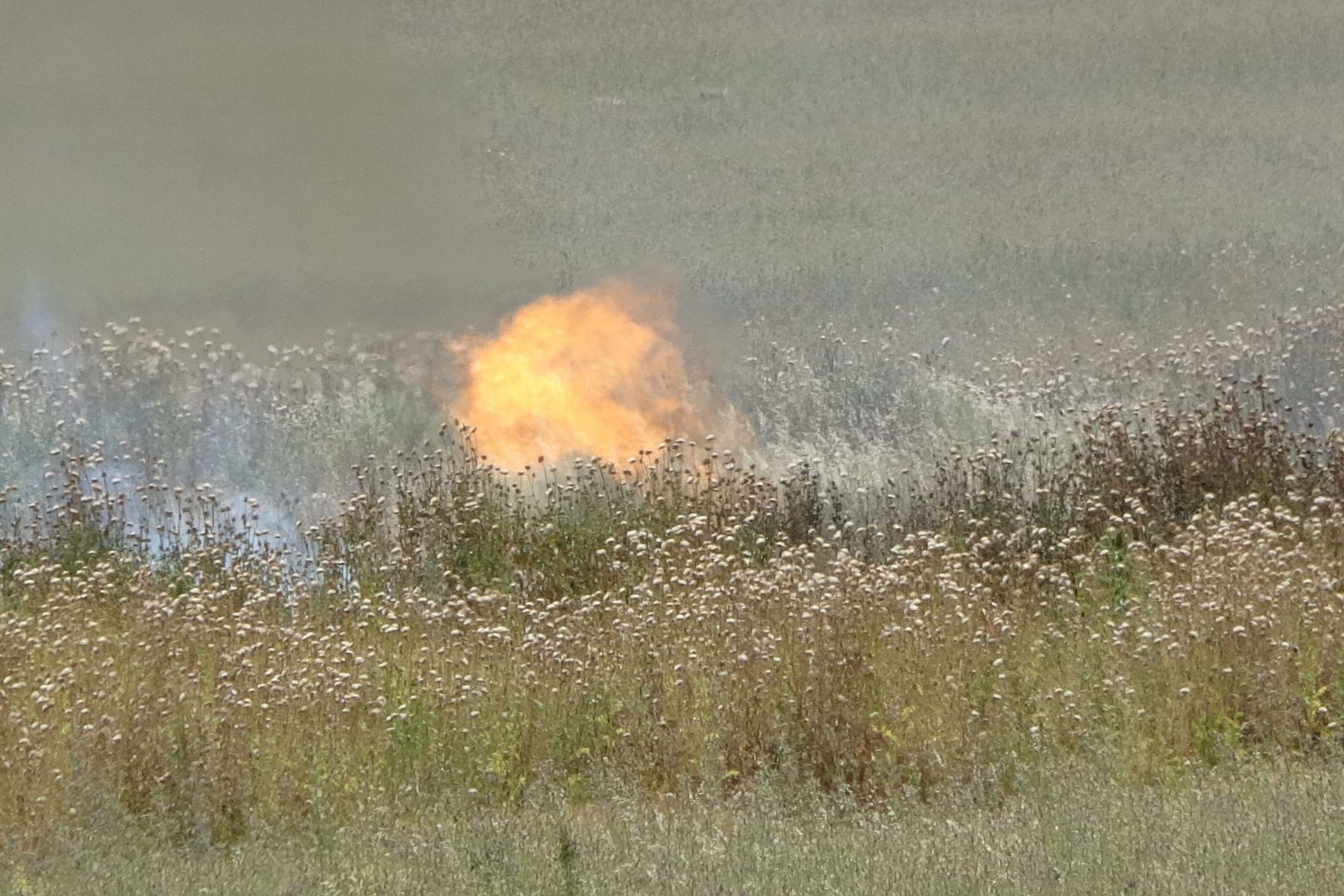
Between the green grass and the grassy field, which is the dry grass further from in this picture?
the green grass

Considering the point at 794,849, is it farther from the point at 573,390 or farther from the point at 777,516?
the point at 573,390

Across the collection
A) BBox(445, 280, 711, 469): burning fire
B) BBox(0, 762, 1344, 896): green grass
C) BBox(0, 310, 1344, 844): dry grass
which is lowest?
BBox(0, 762, 1344, 896): green grass

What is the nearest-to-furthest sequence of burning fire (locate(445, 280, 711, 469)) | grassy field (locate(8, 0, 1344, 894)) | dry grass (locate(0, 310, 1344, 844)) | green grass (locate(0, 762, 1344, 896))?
1. green grass (locate(0, 762, 1344, 896))
2. grassy field (locate(8, 0, 1344, 894))
3. dry grass (locate(0, 310, 1344, 844))
4. burning fire (locate(445, 280, 711, 469))

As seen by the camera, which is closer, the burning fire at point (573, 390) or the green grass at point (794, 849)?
the green grass at point (794, 849)

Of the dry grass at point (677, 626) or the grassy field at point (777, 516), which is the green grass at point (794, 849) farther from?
the dry grass at point (677, 626)

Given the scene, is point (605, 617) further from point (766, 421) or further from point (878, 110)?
point (878, 110)

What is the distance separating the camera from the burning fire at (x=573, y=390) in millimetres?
9688

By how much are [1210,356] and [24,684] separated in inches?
271

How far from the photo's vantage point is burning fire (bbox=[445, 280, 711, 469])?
9.69m

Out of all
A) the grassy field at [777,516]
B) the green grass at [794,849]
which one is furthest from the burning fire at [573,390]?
the green grass at [794,849]

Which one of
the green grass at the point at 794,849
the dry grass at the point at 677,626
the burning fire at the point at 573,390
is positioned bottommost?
the green grass at the point at 794,849

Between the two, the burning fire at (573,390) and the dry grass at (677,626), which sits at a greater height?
the burning fire at (573,390)

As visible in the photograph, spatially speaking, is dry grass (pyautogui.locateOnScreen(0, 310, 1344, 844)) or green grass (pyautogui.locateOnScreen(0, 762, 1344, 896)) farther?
dry grass (pyautogui.locateOnScreen(0, 310, 1344, 844))

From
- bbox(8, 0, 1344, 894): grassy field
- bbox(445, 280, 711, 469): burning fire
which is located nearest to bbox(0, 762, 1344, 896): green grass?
bbox(8, 0, 1344, 894): grassy field
